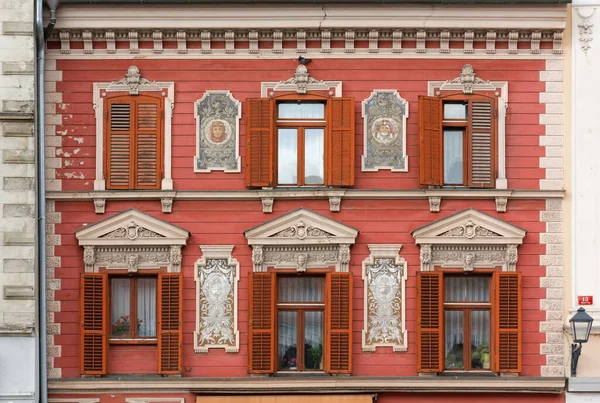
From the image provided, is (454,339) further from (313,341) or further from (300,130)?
(300,130)

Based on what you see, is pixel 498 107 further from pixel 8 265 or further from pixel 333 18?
pixel 8 265

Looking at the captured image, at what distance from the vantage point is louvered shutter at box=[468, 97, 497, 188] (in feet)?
66.2

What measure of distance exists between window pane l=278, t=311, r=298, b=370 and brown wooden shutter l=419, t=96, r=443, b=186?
3497 mm

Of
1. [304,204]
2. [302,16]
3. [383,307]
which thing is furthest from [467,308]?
[302,16]

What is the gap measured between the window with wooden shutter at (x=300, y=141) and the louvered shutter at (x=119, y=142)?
217cm

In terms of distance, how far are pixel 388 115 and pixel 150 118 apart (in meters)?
4.39

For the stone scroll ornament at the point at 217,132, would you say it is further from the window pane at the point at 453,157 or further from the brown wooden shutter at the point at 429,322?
the brown wooden shutter at the point at 429,322

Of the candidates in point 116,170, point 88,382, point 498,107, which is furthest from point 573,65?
point 88,382

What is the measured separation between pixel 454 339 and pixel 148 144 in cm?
667

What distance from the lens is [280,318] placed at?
66.2 feet

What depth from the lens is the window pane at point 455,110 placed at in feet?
66.9

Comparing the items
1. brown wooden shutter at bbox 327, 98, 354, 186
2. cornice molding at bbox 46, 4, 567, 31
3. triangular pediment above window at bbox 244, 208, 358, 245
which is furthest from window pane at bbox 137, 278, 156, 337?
cornice molding at bbox 46, 4, 567, 31

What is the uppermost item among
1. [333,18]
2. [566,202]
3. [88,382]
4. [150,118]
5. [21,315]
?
[333,18]

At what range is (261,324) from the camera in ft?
65.1
